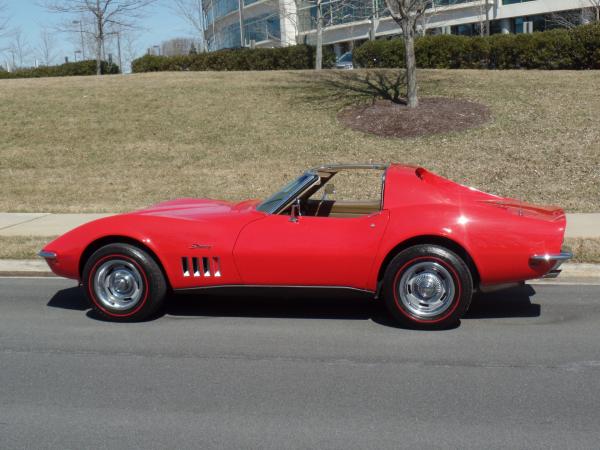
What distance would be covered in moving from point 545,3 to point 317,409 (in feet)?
170

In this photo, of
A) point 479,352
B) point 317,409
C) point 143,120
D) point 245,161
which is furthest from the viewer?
point 143,120

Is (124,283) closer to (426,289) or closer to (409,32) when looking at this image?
(426,289)

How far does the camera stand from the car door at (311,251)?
6152 millimetres

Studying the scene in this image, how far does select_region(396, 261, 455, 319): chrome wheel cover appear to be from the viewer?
604cm

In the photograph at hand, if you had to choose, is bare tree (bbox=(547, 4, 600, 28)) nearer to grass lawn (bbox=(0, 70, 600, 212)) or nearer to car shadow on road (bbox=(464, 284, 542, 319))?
grass lawn (bbox=(0, 70, 600, 212))

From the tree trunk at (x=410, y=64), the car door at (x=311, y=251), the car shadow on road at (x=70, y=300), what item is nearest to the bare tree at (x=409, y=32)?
the tree trunk at (x=410, y=64)

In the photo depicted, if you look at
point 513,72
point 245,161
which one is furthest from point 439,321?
point 513,72

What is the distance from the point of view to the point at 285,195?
6578mm

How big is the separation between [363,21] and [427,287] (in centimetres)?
5214

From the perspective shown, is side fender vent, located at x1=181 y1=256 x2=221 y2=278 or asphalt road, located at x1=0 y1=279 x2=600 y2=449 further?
side fender vent, located at x1=181 y1=256 x2=221 y2=278

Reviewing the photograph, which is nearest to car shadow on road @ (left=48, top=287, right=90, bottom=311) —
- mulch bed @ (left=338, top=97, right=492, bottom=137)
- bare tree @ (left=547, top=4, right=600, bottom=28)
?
mulch bed @ (left=338, top=97, right=492, bottom=137)

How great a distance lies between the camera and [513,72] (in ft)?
70.7

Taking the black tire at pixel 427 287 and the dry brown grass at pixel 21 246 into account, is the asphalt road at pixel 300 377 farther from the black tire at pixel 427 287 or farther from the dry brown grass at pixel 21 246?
the dry brown grass at pixel 21 246

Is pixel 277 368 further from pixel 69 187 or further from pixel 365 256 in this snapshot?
pixel 69 187
